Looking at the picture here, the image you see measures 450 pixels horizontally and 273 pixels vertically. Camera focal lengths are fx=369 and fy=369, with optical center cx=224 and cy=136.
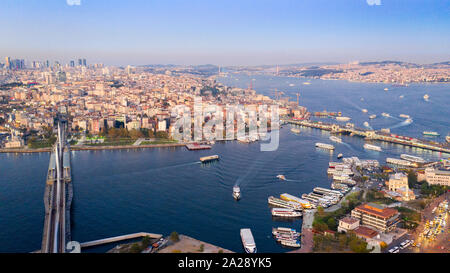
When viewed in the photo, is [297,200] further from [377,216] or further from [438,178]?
[438,178]

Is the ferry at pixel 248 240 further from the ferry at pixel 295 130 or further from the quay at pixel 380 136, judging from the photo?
the ferry at pixel 295 130

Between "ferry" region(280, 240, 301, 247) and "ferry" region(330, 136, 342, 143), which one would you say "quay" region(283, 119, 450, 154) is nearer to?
"ferry" region(330, 136, 342, 143)

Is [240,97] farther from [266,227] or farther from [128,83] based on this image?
[266,227]

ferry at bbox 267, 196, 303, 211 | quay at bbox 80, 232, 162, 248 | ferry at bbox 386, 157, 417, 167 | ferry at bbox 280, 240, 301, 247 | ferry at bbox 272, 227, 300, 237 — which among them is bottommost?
ferry at bbox 280, 240, 301, 247

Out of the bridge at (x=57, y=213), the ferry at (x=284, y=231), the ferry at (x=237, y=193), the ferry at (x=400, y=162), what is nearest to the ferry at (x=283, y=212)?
the ferry at (x=284, y=231)

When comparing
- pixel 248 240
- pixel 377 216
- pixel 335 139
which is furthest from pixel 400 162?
pixel 248 240

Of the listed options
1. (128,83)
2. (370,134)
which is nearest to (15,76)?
(128,83)

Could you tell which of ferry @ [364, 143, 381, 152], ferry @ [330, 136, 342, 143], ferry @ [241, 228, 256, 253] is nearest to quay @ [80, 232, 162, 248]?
ferry @ [241, 228, 256, 253]
